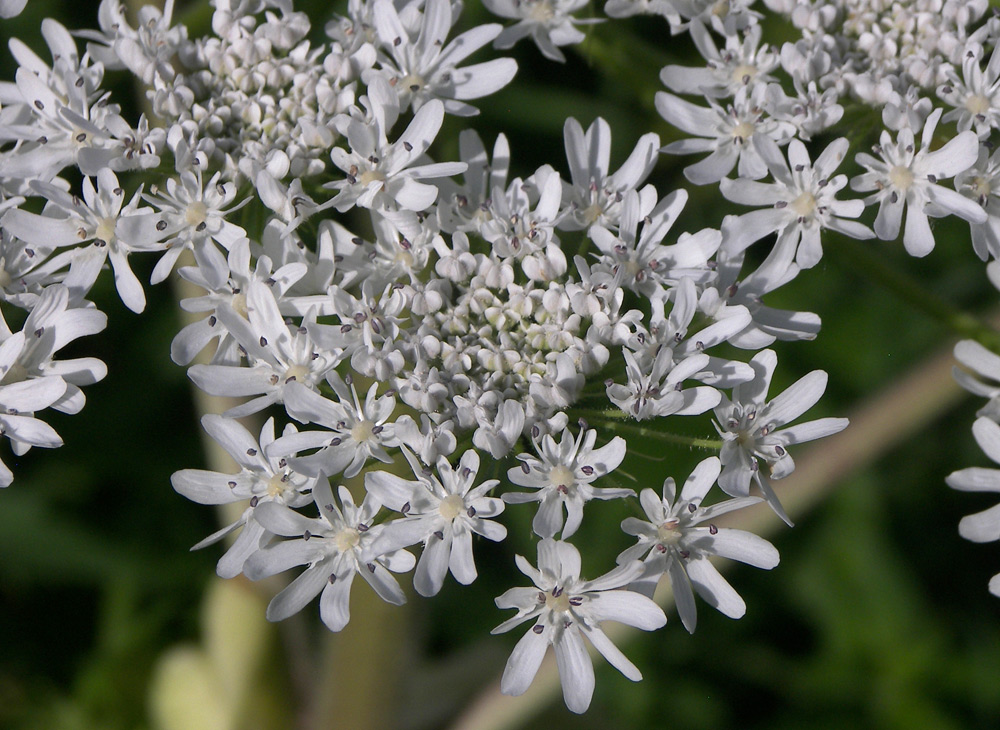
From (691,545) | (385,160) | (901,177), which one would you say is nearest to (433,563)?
(691,545)

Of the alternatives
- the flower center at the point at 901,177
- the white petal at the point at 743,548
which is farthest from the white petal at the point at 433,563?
the flower center at the point at 901,177

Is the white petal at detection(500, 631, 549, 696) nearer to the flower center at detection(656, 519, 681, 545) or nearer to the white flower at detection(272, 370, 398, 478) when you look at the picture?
the flower center at detection(656, 519, 681, 545)

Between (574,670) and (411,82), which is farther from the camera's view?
(411,82)

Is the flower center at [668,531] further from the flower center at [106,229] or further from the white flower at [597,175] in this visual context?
the flower center at [106,229]

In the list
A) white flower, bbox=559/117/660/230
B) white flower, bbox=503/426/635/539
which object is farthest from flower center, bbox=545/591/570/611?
white flower, bbox=559/117/660/230

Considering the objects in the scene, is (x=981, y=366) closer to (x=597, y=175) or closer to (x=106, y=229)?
(x=597, y=175)
